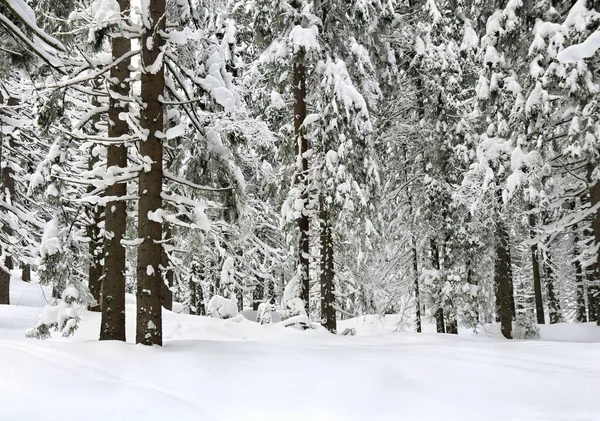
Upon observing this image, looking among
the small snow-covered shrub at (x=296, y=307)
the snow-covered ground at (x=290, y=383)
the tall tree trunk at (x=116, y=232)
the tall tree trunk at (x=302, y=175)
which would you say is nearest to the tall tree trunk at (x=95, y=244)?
the tall tree trunk at (x=116, y=232)

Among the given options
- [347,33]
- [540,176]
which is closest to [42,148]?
[347,33]

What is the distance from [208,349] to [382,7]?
33.2ft

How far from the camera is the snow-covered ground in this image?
12.6 ft

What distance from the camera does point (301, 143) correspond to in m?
11.6

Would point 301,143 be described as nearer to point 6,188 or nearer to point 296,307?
point 296,307

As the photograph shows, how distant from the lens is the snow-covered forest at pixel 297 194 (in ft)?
14.8

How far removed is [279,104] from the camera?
12414 mm

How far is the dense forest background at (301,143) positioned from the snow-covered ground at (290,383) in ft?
4.27

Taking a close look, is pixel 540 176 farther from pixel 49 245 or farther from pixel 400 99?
pixel 49 245

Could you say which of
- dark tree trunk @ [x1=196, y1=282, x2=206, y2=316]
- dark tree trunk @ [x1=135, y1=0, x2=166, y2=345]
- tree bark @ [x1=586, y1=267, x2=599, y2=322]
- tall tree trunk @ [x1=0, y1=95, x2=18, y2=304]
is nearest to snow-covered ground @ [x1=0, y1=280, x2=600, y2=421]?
dark tree trunk @ [x1=135, y1=0, x2=166, y2=345]

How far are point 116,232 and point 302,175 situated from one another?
5394mm

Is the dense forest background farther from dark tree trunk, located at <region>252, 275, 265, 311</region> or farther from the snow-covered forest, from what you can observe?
dark tree trunk, located at <region>252, 275, 265, 311</region>

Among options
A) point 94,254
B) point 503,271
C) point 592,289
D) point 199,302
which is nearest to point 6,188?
point 94,254

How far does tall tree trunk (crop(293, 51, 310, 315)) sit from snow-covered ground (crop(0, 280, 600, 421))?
15.2 ft
